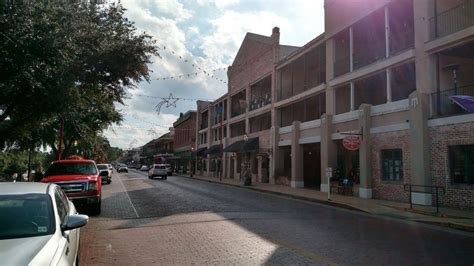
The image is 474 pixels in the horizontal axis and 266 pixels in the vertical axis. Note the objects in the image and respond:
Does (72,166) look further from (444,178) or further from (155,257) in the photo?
(444,178)

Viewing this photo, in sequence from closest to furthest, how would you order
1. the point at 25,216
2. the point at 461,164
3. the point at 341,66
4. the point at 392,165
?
the point at 25,216 < the point at 461,164 < the point at 392,165 < the point at 341,66

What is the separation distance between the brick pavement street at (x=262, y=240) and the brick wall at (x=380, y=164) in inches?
239

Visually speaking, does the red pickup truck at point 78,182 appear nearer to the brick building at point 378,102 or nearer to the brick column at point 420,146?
the brick building at point 378,102

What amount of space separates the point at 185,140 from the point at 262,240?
219 feet

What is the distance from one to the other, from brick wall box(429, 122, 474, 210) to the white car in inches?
618

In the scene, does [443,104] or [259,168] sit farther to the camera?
[259,168]

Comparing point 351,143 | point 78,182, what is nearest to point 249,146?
point 351,143

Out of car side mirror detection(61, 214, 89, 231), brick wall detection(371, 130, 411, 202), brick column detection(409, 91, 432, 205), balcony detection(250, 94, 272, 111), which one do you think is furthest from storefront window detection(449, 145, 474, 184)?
balcony detection(250, 94, 272, 111)

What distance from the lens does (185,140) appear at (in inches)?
2963

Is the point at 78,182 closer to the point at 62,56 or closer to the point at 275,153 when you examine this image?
the point at 62,56

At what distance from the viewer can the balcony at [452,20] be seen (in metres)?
18.0

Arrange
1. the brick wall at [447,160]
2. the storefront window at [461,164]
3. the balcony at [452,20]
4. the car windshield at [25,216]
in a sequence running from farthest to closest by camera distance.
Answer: the balcony at [452,20]
the storefront window at [461,164]
the brick wall at [447,160]
the car windshield at [25,216]

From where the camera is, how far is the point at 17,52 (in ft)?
39.9

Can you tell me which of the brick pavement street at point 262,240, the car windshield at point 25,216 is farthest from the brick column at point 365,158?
the car windshield at point 25,216
